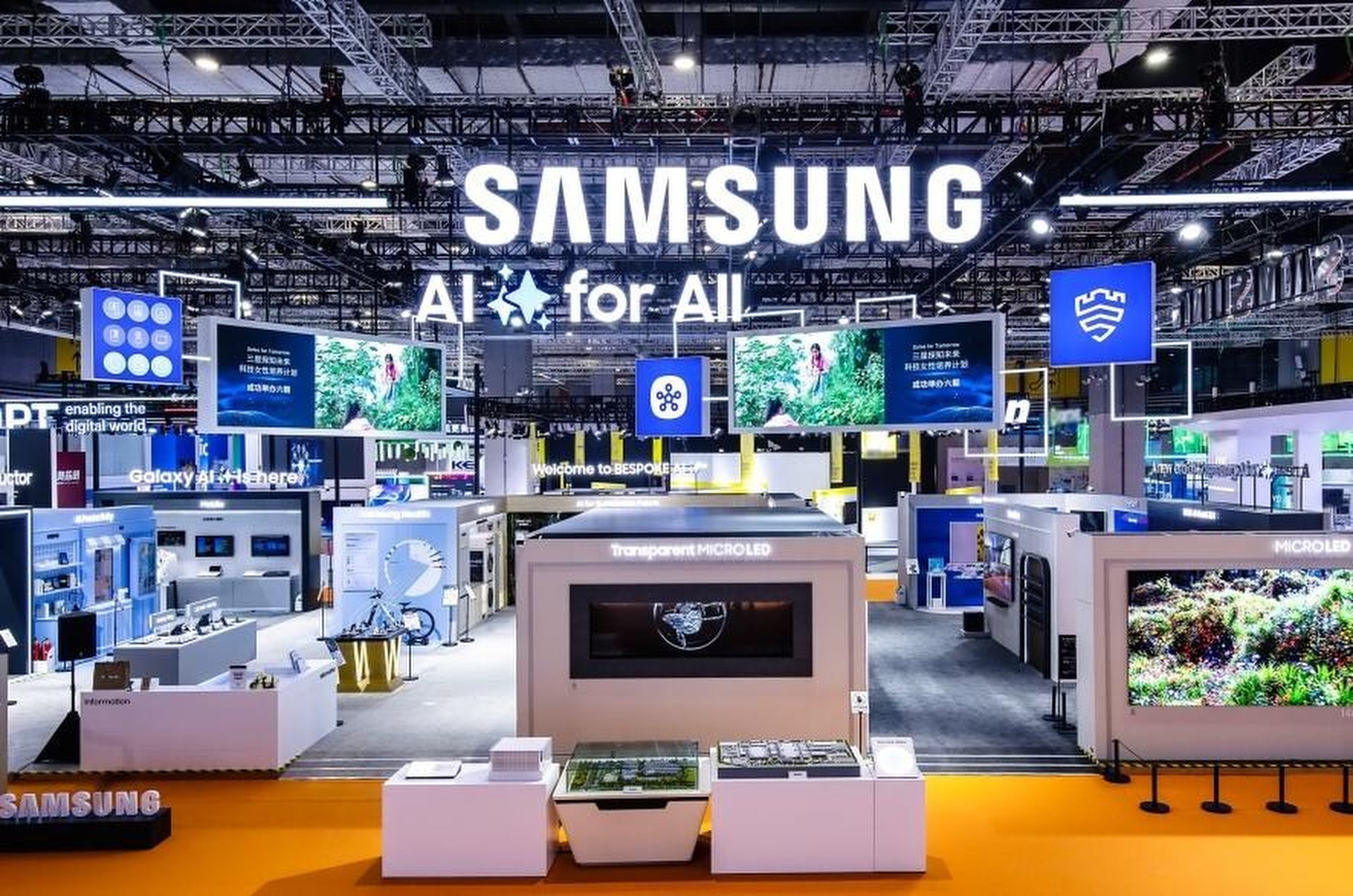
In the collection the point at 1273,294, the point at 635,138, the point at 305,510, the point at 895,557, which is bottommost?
the point at 895,557

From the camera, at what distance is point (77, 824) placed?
679 centimetres

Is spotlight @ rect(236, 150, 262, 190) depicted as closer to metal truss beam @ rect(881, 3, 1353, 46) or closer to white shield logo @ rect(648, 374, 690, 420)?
white shield logo @ rect(648, 374, 690, 420)

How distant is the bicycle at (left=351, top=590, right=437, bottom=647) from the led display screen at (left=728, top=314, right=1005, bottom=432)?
6488 mm

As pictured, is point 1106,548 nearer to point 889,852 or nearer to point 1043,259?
point 889,852

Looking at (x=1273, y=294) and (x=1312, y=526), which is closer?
(x=1312, y=526)

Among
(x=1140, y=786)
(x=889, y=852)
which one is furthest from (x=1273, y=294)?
(x=889, y=852)

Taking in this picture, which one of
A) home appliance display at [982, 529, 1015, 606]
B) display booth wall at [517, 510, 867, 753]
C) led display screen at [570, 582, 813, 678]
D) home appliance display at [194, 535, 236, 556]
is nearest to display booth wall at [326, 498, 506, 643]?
home appliance display at [194, 535, 236, 556]

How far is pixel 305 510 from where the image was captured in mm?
18328

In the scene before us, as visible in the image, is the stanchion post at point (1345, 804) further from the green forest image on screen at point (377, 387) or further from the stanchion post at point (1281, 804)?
the green forest image on screen at point (377, 387)

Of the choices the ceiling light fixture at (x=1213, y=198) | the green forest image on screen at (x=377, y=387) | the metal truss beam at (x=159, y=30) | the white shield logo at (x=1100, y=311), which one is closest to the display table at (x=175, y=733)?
the green forest image on screen at (x=377, y=387)

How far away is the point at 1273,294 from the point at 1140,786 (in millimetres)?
9812

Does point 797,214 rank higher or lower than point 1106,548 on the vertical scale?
higher

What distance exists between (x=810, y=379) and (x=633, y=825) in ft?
18.2

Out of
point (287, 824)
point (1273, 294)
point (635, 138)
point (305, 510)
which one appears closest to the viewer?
point (287, 824)
